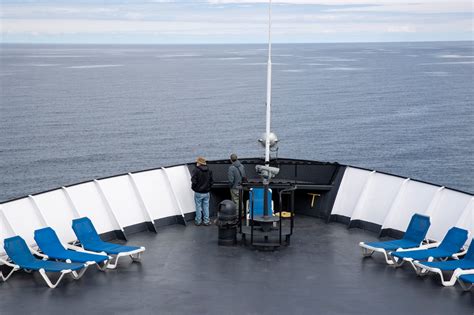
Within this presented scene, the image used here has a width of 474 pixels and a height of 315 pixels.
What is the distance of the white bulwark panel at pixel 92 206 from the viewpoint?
15773 millimetres

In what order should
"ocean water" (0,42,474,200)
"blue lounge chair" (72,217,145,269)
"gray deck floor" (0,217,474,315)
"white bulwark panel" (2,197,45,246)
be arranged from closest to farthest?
"gray deck floor" (0,217,474,315)
"blue lounge chair" (72,217,145,269)
"white bulwark panel" (2,197,45,246)
"ocean water" (0,42,474,200)

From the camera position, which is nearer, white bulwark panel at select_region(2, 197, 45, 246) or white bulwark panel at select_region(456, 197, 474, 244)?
white bulwark panel at select_region(2, 197, 45, 246)

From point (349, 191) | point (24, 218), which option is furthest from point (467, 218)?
point (24, 218)

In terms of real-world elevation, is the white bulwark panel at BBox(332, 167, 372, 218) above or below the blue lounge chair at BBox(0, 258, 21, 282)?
above

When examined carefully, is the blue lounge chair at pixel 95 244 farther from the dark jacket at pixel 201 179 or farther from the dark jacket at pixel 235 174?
the dark jacket at pixel 235 174

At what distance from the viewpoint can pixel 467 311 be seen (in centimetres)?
1138

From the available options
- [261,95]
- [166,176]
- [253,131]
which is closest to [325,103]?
[261,95]

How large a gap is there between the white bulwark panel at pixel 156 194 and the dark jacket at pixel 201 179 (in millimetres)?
828

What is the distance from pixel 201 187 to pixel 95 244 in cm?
340

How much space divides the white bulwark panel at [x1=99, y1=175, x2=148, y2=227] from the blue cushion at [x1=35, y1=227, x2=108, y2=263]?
2513mm

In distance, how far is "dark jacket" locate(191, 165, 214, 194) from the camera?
Answer: 16.8 metres

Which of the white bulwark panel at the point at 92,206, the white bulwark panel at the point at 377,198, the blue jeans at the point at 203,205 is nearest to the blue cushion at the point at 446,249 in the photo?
the white bulwark panel at the point at 377,198

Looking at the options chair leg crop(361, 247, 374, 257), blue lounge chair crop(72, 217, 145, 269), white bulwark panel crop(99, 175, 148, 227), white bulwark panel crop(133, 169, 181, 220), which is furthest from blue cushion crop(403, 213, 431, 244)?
white bulwark panel crop(99, 175, 148, 227)

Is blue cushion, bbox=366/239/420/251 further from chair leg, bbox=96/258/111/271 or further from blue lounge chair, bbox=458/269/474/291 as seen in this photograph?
chair leg, bbox=96/258/111/271
